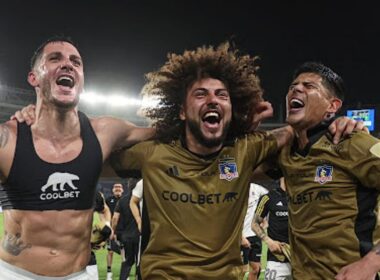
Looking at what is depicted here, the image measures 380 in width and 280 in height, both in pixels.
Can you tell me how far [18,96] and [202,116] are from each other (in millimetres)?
31348

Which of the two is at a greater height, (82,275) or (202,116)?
(202,116)

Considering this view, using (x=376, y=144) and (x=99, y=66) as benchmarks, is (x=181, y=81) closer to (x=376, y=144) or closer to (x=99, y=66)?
(x=376, y=144)

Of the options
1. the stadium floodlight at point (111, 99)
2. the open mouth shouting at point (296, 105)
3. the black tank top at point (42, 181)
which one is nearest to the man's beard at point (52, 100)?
the black tank top at point (42, 181)

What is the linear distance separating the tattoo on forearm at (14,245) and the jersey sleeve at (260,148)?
5.29ft

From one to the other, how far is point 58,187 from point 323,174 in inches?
66.9

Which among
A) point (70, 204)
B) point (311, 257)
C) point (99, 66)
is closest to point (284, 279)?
point (311, 257)

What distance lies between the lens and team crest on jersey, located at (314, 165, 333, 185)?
319 cm

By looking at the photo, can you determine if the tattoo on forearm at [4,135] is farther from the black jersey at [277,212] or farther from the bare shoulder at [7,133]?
the black jersey at [277,212]

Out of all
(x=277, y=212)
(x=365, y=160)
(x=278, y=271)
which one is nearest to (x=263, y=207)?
(x=277, y=212)

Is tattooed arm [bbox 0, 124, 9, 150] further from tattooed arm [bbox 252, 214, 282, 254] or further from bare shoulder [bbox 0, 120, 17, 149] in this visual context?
tattooed arm [bbox 252, 214, 282, 254]

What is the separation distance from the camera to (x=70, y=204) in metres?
3.33

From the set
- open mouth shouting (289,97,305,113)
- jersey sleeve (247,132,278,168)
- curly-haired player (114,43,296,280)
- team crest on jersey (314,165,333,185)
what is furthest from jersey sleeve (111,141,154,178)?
team crest on jersey (314,165,333,185)

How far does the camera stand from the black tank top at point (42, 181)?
128 inches

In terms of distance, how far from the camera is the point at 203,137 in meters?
3.49
